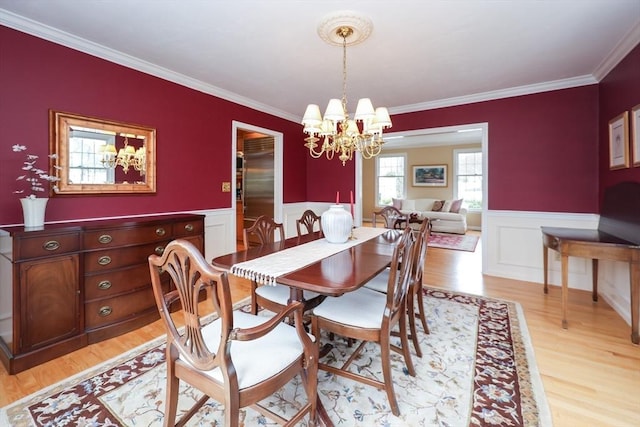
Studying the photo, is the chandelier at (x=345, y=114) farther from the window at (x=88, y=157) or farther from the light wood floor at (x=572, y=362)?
the light wood floor at (x=572, y=362)

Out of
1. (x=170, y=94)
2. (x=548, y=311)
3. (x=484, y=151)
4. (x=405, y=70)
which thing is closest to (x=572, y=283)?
(x=548, y=311)

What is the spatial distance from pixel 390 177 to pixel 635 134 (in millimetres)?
7296

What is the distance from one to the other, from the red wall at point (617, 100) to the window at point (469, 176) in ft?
17.2

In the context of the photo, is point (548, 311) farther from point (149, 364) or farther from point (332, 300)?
point (149, 364)

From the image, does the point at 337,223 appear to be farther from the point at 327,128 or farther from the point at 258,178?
the point at 258,178

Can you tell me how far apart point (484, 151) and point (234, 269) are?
3.75 m

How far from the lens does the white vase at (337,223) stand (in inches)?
91.7

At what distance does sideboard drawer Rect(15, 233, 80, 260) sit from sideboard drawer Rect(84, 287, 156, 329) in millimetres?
469

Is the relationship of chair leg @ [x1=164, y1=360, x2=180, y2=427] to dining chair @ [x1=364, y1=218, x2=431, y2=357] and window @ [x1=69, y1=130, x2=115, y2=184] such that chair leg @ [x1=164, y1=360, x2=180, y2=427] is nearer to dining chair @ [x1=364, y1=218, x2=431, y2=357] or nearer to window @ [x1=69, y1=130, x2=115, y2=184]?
dining chair @ [x1=364, y1=218, x2=431, y2=357]

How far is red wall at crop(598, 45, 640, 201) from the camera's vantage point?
252 cm

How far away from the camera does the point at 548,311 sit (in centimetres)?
284

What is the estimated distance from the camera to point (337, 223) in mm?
2330

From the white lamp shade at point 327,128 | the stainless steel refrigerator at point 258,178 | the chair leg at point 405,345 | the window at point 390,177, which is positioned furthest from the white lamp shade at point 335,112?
the window at point 390,177

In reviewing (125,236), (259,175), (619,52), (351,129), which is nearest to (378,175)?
(259,175)
